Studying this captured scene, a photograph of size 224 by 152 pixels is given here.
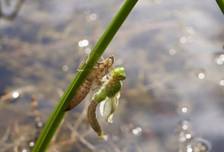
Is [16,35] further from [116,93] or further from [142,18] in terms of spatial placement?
[116,93]

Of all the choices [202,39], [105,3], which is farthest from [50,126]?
[105,3]

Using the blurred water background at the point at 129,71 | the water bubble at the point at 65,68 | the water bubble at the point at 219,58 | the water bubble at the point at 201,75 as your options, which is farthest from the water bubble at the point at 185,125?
the water bubble at the point at 65,68

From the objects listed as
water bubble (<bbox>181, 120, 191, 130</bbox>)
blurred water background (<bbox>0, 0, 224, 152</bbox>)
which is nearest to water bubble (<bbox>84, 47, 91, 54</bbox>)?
blurred water background (<bbox>0, 0, 224, 152</bbox>)

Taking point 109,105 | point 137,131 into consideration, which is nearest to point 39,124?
point 137,131

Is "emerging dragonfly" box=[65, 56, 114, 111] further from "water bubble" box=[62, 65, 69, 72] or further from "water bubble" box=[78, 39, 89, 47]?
"water bubble" box=[78, 39, 89, 47]

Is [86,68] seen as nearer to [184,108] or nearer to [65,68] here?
[184,108]

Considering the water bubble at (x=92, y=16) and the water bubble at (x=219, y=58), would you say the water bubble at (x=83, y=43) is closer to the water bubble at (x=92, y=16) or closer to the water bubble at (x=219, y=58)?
the water bubble at (x=92, y=16)

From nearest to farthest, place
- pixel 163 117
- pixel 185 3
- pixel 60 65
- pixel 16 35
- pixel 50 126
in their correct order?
pixel 50 126
pixel 163 117
pixel 60 65
pixel 16 35
pixel 185 3
